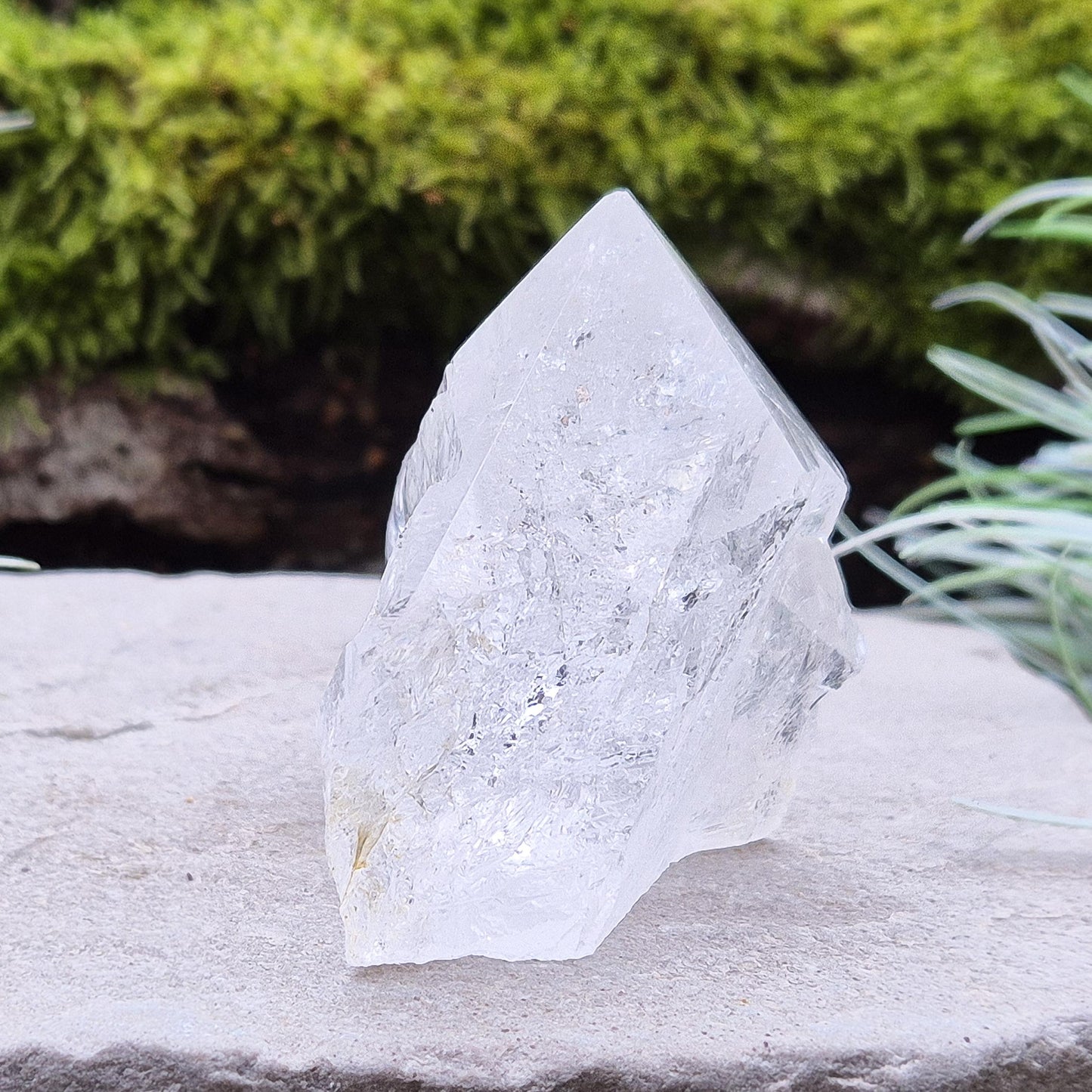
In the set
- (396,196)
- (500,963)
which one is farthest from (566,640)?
(396,196)

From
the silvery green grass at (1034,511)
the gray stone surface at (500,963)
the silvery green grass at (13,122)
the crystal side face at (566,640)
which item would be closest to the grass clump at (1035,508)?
the silvery green grass at (1034,511)

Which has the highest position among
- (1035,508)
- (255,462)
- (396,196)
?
(396,196)

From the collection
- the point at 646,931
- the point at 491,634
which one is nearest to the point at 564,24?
the point at 491,634

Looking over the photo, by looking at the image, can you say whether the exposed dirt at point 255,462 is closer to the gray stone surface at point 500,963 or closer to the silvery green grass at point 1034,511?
the silvery green grass at point 1034,511

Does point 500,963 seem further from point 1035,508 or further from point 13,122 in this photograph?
point 13,122

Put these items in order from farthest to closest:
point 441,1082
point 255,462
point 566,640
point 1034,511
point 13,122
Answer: point 255,462, point 13,122, point 1034,511, point 566,640, point 441,1082

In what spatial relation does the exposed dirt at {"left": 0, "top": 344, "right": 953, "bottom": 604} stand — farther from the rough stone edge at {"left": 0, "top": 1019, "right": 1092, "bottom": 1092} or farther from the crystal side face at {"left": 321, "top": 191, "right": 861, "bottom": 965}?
the rough stone edge at {"left": 0, "top": 1019, "right": 1092, "bottom": 1092}

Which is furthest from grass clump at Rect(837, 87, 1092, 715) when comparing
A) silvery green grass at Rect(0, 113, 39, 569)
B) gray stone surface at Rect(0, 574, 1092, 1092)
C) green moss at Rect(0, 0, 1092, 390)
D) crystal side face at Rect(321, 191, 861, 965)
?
silvery green grass at Rect(0, 113, 39, 569)
